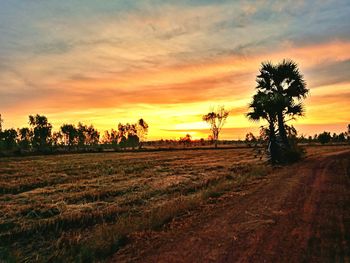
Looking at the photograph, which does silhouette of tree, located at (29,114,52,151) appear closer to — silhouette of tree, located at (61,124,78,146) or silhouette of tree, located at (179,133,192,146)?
silhouette of tree, located at (61,124,78,146)

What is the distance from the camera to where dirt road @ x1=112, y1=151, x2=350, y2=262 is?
6.46 m

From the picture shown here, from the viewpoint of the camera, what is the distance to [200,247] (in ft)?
23.1

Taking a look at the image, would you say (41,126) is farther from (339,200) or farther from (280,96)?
(339,200)

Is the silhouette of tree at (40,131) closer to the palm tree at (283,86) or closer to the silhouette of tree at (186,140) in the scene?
the silhouette of tree at (186,140)

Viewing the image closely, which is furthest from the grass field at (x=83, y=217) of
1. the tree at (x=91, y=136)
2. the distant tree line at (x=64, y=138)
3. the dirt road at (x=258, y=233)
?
the tree at (x=91, y=136)

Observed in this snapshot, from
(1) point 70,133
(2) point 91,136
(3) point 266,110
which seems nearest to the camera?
(3) point 266,110

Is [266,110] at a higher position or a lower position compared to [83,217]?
higher

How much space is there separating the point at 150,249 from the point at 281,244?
9.87 ft

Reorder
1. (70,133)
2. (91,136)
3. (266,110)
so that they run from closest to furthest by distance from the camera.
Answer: (266,110), (70,133), (91,136)

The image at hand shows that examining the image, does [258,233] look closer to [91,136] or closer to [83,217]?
[83,217]

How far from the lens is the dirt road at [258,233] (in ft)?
21.2

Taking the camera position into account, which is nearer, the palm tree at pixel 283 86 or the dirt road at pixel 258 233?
the dirt road at pixel 258 233

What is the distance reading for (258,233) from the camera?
7.82 metres

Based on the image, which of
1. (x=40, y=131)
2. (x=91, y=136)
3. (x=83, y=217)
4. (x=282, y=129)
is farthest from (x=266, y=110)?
(x=91, y=136)
